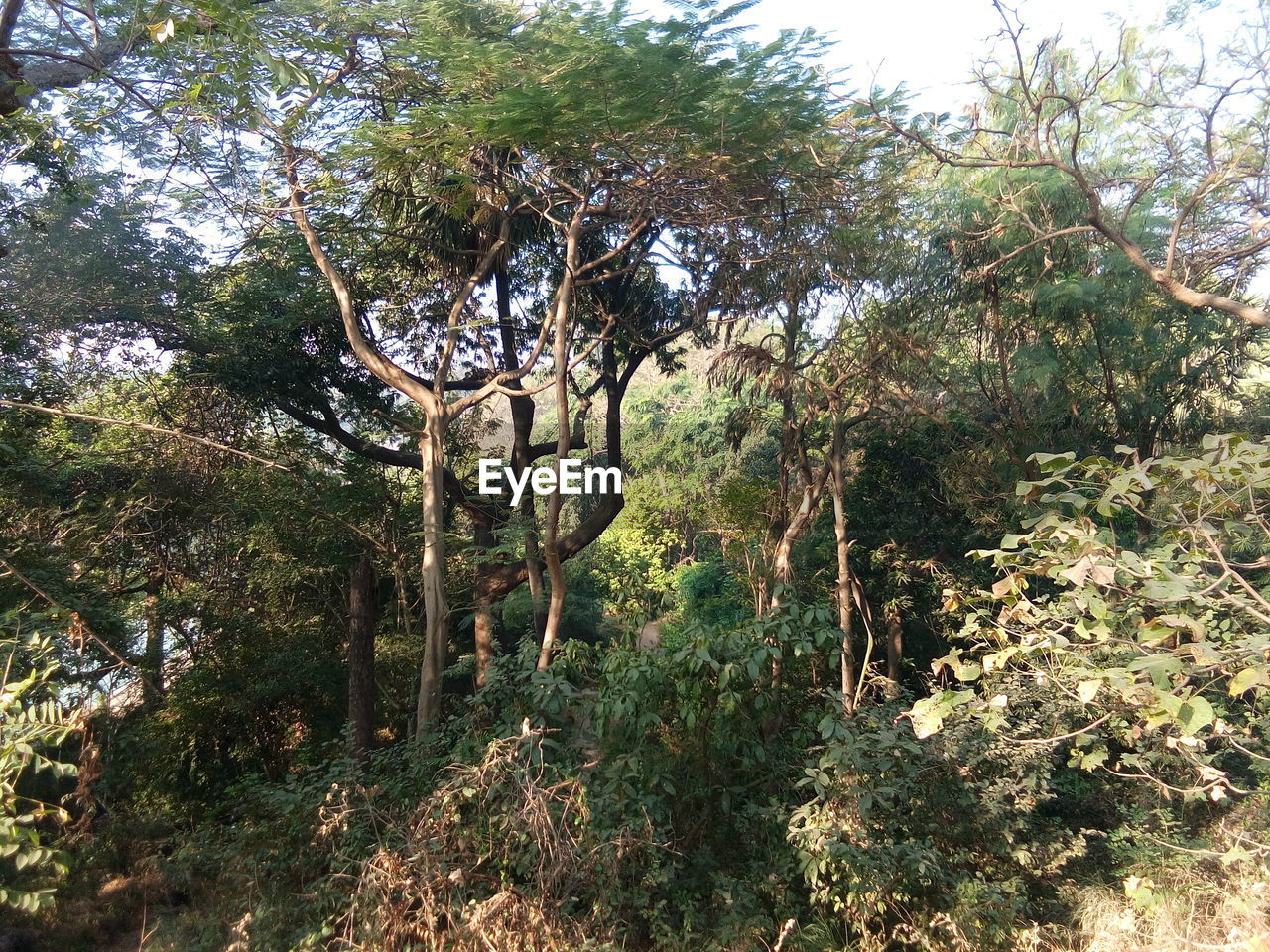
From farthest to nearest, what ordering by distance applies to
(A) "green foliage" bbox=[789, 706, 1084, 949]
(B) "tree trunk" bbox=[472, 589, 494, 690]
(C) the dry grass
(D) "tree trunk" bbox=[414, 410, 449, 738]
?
(B) "tree trunk" bbox=[472, 589, 494, 690]
(D) "tree trunk" bbox=[414, 410, 449, 738]
(A) "green foliage" bbox=[789, 706, 1084, 949]
(C) the dry grass

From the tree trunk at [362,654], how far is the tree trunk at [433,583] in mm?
1431

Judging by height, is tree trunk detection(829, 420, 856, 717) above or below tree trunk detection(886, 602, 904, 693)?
above

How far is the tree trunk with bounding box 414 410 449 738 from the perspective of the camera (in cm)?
528

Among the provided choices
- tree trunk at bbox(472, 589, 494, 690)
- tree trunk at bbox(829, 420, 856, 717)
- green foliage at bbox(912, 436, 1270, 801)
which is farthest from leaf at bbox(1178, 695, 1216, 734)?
tree trunk at bbox(472, 589, 494, 690)

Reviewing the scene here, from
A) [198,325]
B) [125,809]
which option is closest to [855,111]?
[198,325]

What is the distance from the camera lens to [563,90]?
4500 mm

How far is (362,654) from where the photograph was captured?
259 inches

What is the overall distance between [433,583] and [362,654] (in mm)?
1684

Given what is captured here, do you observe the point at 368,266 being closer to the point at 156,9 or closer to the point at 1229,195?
the point at 156,9

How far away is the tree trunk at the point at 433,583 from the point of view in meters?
5.28

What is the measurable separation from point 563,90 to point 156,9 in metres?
2.29

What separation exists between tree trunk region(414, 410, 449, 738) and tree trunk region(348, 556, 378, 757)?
1.43m

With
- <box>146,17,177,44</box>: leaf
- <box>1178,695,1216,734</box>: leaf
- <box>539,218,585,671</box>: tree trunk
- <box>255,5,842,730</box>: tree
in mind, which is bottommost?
<box>1178,695,1216,734</box>: leaf

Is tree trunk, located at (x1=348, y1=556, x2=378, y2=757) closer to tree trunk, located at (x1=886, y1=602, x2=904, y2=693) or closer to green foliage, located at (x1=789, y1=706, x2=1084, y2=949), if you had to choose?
green foliage, located at (x1=789, y1=706, x2=1084, y2=949)
